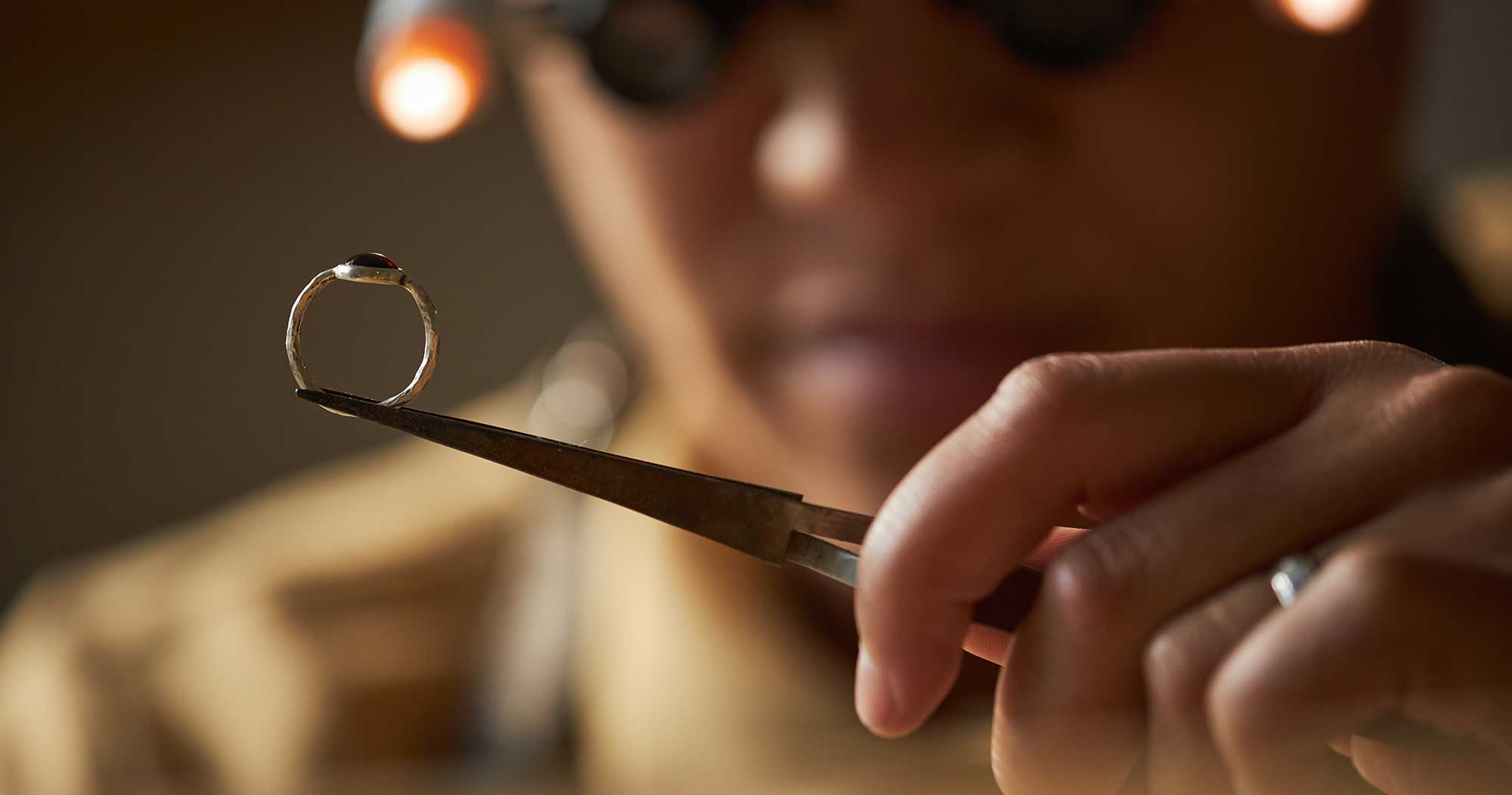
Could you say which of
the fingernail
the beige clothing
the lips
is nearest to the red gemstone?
the fingernail

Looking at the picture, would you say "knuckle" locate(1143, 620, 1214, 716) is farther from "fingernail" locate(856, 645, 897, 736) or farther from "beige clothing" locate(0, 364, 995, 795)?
"beige clothing" locate(0, 364, 995, 795)

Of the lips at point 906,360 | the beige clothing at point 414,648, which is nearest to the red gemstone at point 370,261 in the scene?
the lips at point 906,360

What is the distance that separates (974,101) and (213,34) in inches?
10.9

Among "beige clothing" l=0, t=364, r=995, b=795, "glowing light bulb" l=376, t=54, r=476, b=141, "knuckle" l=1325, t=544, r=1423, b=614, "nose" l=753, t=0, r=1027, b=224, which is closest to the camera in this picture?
"knuckle" l=1325, t=544, r=1423, b=614

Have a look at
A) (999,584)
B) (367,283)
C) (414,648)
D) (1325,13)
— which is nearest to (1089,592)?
(999,584)

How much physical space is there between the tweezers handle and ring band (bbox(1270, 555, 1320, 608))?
39mm

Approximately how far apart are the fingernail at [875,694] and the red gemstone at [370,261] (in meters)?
0.11

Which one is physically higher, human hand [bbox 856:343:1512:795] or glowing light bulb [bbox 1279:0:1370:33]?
glowing light bulb [bbox 1279:0:1370:33]

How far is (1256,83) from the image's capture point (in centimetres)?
42

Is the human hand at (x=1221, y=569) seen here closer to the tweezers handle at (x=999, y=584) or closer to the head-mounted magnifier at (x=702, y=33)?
the tweezers handle at (x=999, y=584)

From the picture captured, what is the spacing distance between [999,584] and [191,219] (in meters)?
0.31

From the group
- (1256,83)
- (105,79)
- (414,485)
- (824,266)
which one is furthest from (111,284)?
(414,485)

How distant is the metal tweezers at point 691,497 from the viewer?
206 mm

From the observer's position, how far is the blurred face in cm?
41
